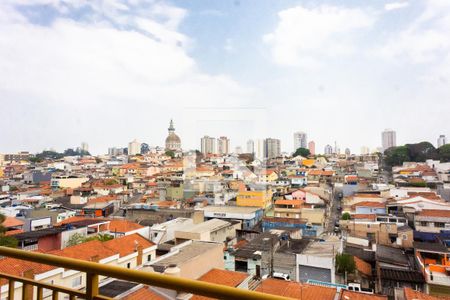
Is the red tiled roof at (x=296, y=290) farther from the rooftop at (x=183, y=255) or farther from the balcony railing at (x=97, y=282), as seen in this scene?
the balcony railing at (x=97, y=282)

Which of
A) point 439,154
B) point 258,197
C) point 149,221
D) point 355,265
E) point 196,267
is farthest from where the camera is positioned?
point 439,154

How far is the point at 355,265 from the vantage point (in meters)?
9.95

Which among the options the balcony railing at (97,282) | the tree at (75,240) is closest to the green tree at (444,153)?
the tree at (75,240)

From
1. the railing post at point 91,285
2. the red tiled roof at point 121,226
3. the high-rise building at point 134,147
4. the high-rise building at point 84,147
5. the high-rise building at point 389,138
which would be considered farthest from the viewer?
the high-rise building at point 84,147

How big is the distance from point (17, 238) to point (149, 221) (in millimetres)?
6087

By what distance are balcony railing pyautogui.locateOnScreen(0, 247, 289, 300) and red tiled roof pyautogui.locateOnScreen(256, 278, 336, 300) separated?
595 centimetres

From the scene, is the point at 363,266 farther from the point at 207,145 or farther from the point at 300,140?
the point at 300,140

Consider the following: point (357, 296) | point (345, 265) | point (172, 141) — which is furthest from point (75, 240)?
point (172, 141)

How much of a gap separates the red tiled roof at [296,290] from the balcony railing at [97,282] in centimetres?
595

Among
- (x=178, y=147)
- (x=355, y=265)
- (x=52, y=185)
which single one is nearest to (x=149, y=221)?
(x=355, y=265)

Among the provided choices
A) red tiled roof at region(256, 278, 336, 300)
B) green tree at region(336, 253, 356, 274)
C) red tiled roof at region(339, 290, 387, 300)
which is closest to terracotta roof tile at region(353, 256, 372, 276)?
green tree at region(336, 253, 356, 274)

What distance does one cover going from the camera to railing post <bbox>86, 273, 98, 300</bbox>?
3.91ft

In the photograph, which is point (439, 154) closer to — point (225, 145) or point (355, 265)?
point (225, 145)

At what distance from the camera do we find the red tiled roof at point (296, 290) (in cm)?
662
